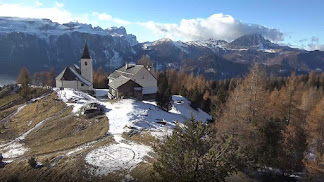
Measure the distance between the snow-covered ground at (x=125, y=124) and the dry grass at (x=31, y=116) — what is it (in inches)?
108

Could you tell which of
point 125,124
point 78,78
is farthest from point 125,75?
point 125,124

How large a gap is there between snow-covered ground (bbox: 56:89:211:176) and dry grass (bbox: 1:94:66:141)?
2743mm

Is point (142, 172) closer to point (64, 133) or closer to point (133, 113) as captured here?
point (64, 133)

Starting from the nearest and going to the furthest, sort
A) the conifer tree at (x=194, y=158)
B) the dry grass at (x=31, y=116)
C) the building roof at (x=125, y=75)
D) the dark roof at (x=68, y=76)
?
the conifer tree at (x=194, y=158) → the dry grass at (x=31, y=116) → the building roof at (x=125, y=75) → the dark roof at (x=68, y=76)

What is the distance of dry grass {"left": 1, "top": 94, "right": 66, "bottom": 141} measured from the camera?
44.4 m

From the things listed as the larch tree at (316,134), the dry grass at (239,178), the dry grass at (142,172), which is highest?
the larch tree at (316,134)

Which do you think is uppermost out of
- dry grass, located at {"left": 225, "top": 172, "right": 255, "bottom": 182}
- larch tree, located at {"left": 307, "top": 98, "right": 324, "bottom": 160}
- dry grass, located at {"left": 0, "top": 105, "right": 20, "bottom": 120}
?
larch tree, located at {"left": 307, "top": 98, "right": 324, "bottom": 160}

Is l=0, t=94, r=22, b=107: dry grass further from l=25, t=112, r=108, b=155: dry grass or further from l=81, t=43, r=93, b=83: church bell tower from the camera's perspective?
l=25, t=112, r=108, b=155: dry grass

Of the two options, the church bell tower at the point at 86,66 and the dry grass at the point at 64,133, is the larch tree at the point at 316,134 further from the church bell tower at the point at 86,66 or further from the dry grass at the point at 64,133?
the church bell tower at the point at 86,66

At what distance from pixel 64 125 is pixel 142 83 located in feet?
79.0

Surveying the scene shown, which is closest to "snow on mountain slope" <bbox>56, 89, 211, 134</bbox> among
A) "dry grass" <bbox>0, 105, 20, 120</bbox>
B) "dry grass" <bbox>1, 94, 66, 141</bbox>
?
"dry grass" <bbox>1, 94, 66, 141</bbox>

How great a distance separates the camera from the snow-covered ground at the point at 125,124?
87.4 feet

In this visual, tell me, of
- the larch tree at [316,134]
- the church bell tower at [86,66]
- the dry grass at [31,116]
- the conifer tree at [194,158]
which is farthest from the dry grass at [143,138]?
the church bell tower at [86,66]

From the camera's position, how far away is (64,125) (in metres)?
42.4
